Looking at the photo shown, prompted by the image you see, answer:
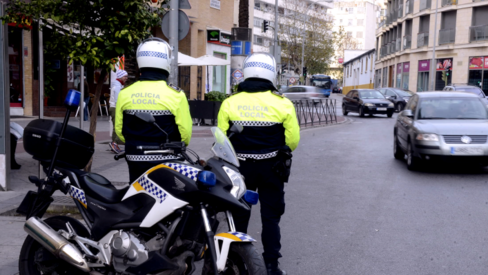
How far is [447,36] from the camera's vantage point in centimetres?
4422

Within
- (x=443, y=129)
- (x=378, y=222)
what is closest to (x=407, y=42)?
(x=443, y=129)

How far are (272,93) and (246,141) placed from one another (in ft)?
1.48

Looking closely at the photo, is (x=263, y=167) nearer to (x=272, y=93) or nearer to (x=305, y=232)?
(x=272, y=93)

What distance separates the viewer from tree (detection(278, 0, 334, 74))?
62.8 meters

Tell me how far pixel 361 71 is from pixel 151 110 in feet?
252

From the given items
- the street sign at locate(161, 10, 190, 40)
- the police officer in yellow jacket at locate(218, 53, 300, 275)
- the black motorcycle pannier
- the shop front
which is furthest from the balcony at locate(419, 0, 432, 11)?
the black motorcycle pannier

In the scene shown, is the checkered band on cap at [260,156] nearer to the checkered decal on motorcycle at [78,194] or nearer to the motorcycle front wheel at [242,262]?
the motorcycle front wheel at [242,262]

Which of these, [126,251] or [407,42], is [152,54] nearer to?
[126,251]

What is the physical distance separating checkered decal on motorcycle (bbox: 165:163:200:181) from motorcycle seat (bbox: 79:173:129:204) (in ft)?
1.81

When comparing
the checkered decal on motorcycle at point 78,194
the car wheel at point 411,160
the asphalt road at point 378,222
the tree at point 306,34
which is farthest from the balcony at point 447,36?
the checkered decal on motorcycle at point 78,194

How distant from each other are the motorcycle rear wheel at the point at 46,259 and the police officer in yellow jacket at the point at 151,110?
23.5 inches

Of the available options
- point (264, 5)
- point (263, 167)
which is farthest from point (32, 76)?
point (264, 5)

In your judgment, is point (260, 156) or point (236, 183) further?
point (260, 156)

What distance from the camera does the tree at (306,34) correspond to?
62844 mm
